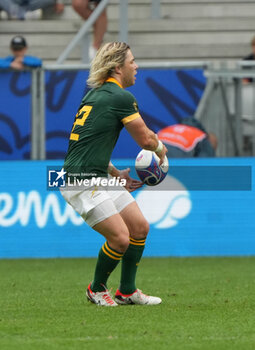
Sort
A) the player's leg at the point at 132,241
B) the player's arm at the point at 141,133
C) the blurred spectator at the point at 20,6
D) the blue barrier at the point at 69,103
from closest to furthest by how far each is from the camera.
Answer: the player's arm at the point at 141,133, the player's leg at the point at 132,241, the blue barrier at the point at 69,103, the blurred spectator at the point at 20,6

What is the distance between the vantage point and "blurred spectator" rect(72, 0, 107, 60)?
15211 millimetres

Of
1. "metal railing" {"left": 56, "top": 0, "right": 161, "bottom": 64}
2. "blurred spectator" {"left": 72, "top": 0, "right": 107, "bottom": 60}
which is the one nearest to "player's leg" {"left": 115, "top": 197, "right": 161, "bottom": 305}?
"metal railing" {"left": 56, "top": 0, "right": 161, "bottom": 64}

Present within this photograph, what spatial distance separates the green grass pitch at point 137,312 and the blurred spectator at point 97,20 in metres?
5.15

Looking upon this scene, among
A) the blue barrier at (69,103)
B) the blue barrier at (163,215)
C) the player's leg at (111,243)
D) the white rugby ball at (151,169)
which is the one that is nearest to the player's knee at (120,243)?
the player's leg at (111,243)

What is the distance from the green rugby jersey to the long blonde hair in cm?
12

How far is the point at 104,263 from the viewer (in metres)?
7.48

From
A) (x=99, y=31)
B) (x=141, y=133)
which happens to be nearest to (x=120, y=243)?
Result: (x=141, y=133)

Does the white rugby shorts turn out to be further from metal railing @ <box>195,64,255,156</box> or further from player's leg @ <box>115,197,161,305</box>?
metal railing @ <box>195,64,255,156</box>

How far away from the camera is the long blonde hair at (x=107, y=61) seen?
7418mm

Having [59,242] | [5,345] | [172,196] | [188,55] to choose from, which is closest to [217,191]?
[172,196]

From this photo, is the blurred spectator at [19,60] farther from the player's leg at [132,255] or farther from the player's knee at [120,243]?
the player's knee at [120,243]

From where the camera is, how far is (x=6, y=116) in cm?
1255

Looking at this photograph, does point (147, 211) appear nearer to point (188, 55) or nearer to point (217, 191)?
point (217, 191)

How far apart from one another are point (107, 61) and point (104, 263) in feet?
5.30
